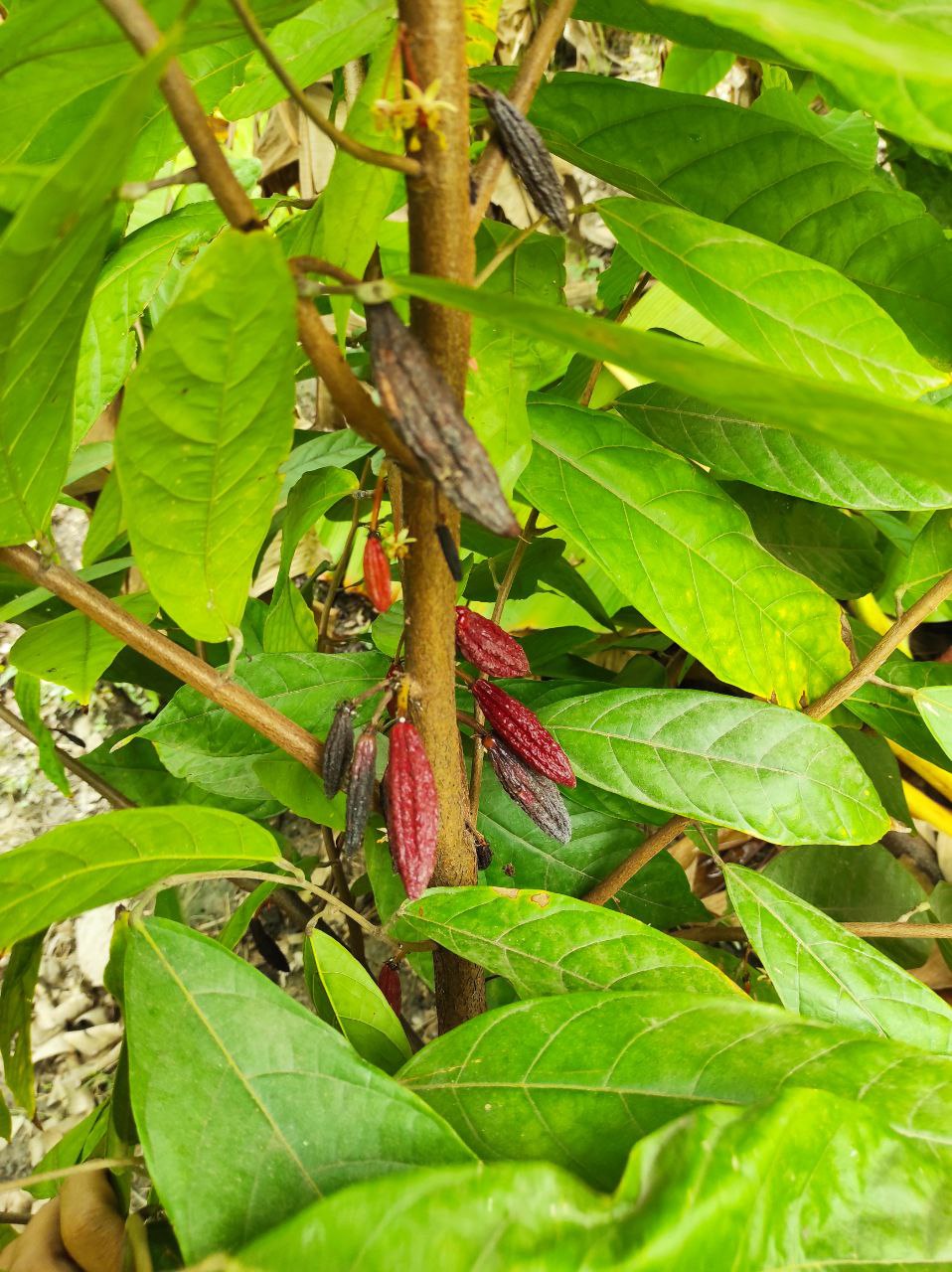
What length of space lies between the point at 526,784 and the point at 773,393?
379 mm

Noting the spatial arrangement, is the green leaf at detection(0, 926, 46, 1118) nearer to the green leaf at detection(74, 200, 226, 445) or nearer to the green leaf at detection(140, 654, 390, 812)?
the green leaf at detection(140, 654, 390, 812)

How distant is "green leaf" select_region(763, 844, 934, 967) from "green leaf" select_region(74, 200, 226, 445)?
82cm

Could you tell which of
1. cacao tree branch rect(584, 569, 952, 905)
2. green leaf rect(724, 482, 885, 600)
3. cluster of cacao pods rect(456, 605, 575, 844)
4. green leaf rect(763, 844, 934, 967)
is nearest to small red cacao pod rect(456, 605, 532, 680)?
cluster of cacao pods rect(456, 605, 575, 844)

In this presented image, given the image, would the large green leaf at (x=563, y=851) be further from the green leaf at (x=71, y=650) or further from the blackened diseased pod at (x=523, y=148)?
the blackened diseased pod at (x=523, y=148)

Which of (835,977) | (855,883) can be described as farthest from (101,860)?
(855,883)

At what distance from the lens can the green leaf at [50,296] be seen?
1.05 ft

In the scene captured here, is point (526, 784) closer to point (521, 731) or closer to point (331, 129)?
point (521, 731)

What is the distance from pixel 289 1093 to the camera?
48cm

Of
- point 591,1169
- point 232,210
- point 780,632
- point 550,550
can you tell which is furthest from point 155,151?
point 591,1169

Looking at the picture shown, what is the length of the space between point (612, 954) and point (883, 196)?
53 cm

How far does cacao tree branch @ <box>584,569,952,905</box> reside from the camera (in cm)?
68

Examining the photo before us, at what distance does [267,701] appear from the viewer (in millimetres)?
712

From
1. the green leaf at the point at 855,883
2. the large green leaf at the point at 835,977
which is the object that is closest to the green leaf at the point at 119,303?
the large green leaf at the point at 835,977

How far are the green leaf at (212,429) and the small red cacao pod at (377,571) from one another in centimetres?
8
